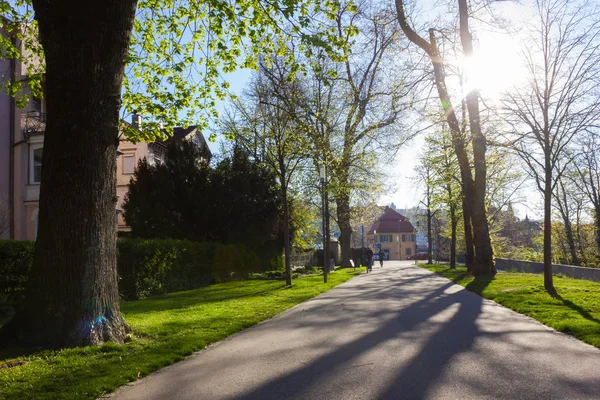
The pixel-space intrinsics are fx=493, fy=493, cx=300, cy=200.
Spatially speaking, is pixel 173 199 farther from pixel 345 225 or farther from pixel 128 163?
pixel 345 225

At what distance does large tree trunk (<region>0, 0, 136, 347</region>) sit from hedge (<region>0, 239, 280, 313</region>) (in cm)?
493

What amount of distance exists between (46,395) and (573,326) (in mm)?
7427

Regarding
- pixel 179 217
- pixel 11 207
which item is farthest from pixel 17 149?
pixel 179 217

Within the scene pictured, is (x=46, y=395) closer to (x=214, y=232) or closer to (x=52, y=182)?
(x=52, y=182)

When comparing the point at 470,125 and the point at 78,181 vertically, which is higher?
the point at 470,125

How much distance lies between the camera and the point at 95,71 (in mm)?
7016

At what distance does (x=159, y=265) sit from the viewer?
17234 millimetres

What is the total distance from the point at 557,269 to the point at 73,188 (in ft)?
81.0

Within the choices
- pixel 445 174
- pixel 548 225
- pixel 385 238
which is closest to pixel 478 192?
pixel 445 174

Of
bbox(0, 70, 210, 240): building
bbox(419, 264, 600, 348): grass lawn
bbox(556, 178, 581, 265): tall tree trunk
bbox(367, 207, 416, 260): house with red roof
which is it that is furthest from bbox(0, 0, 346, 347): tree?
bbox(367, 207, 416, 260): house with red roof

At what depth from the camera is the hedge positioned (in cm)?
1112

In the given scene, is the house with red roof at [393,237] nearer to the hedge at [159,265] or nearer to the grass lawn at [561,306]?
the hedge at [159,265]

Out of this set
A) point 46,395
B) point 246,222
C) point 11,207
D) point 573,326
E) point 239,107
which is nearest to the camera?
point 46,395

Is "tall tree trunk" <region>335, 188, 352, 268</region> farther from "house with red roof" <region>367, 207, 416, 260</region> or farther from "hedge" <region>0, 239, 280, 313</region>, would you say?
"house with red roof" <region>367, 207, 416, 260</region>
